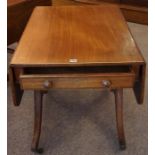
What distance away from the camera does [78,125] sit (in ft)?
4.72

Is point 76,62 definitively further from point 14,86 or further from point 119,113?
point 119,113

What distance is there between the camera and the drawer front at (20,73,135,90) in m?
0.96

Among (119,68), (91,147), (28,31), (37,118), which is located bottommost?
(91,147)

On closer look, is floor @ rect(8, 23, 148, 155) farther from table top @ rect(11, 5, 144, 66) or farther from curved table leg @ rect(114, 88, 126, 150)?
table top @ rect(11, 5, 144, 66)

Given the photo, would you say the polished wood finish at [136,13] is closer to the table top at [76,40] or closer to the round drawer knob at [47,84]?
the table top at [76,40]

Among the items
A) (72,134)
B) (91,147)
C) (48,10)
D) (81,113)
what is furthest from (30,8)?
(91,147)

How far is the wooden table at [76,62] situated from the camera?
3.13 feet

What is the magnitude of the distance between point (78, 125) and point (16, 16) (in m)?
1.01

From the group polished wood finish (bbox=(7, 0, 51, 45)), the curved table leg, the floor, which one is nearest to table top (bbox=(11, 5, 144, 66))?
the curved table leg

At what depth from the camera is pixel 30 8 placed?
1995 millimetres

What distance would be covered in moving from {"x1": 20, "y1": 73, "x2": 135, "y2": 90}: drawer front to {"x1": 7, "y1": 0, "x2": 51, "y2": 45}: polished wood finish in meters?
0.99

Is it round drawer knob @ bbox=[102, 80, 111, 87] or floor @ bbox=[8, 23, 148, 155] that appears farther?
floor @ bbox=[8, 23, 148, 155]

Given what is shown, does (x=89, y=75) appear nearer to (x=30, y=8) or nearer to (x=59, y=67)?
(x=59, y=67)

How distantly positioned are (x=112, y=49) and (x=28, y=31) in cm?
46
